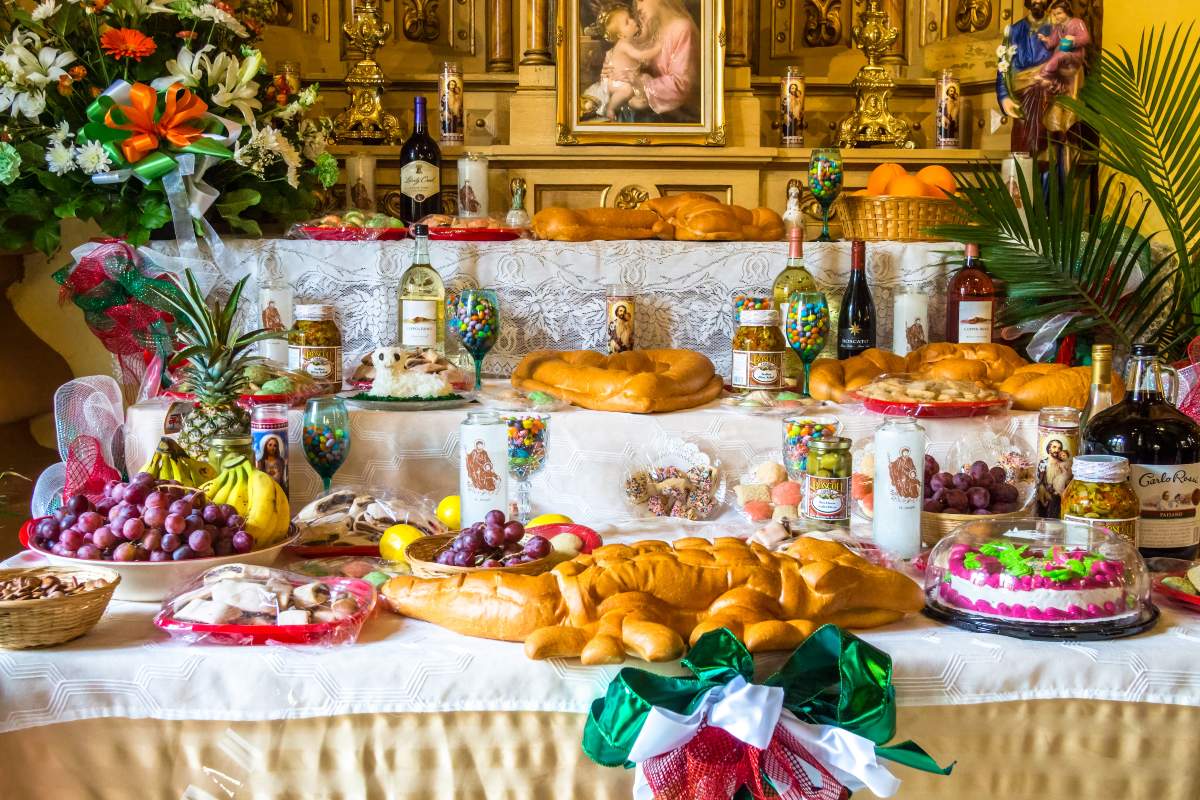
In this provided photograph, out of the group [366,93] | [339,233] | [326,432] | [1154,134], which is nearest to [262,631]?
[326,432]

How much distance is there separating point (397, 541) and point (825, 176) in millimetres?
1723

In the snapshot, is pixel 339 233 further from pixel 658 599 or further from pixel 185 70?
pixel 658 599

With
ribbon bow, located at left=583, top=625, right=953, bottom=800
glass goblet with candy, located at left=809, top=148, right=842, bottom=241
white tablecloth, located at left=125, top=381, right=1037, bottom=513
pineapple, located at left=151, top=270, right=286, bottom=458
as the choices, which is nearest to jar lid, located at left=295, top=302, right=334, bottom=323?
pineapple, located at left=151, top=270, right=286, bottom=458

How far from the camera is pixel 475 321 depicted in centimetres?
272

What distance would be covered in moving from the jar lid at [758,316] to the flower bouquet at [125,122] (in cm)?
121

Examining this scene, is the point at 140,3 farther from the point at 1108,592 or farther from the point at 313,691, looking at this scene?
the point at 1108,592

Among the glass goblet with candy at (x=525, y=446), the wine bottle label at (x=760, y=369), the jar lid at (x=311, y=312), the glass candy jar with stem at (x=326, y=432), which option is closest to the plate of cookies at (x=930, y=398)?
the wine bottle label at (x=760, y=369)

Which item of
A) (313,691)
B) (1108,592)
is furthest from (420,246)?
(1108,592)

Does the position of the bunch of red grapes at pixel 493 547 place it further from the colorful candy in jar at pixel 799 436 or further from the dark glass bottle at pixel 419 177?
the dark glass bottle at pixel 419 177

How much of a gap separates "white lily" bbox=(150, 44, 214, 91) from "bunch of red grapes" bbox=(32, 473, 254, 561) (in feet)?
4.39

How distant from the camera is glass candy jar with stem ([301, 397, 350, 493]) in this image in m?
2.31

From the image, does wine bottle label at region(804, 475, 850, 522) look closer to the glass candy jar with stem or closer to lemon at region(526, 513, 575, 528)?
lemon at region(526, 513, 575, 528)

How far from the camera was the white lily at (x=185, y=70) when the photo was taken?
2816mm

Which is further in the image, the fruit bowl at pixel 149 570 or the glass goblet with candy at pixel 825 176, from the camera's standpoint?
the glass goblet with candy at pixel 825 176
